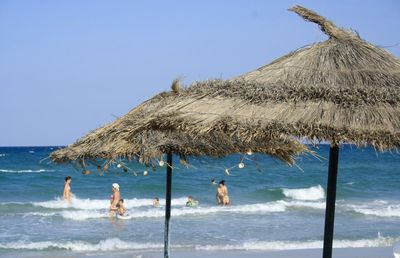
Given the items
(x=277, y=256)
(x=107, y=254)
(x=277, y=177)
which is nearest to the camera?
(x=277, y=256)

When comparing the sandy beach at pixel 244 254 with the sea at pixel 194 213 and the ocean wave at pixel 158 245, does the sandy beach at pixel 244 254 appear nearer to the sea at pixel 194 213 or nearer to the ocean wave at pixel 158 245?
the sea at pixel 194 213

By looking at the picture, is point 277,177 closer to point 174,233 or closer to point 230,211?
point 230,211

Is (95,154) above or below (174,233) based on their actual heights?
above

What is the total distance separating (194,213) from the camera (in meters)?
17.9

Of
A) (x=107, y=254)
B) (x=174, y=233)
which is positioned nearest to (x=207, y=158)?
(x=107, y=254)

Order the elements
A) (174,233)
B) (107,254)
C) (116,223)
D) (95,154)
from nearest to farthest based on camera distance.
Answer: (95,154), (107,254), (174,233), (116,223)

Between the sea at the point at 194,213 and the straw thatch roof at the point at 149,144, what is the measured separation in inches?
5.4

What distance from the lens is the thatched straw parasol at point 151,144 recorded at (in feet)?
18.9

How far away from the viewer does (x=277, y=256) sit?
36.3 ft

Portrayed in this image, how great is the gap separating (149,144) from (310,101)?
2004 millimetres

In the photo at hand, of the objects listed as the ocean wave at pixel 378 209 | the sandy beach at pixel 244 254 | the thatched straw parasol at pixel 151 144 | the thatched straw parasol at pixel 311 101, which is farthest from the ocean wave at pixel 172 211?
the thatched straw parasol at pixel 311 101

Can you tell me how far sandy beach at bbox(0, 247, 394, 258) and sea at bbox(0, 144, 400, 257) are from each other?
0.15m

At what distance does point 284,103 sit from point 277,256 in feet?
22.2

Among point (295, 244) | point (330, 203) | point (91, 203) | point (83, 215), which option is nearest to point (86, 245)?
point (295, 244)
